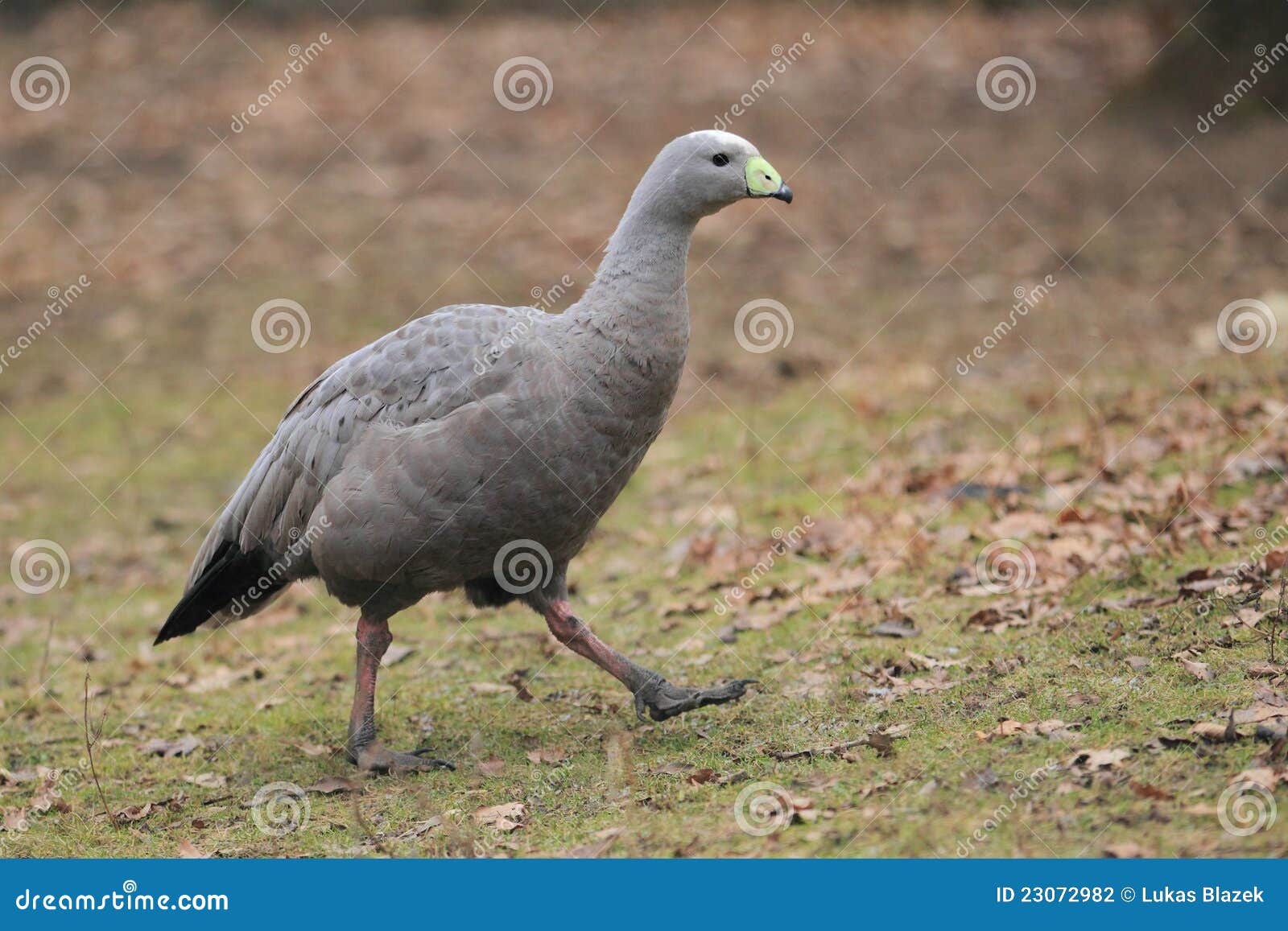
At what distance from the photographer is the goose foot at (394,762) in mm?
5859

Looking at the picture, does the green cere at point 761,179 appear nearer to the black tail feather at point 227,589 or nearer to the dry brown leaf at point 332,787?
the black tail feather at point 227,589

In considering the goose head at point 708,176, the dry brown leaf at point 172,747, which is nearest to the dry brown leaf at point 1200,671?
the goose head at point 708,176

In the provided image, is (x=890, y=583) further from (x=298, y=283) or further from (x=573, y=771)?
(x=298, y=283)

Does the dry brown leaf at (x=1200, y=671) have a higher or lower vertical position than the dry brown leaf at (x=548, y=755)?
higher

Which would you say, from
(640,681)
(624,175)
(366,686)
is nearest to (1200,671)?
(640,681)

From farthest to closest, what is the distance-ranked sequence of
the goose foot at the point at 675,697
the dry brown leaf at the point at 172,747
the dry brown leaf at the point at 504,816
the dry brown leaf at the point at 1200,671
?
the dry brown leaf at the point at 172,747 < the goose foot at the point at 675,697 < the dry brown leaf at the point at 1200,671 < the dry brown leaf at the point at 504,816

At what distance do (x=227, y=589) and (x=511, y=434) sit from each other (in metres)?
1.93

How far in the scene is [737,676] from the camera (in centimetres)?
650

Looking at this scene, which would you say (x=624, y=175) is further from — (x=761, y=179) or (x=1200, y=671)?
(x=1200, y=671)

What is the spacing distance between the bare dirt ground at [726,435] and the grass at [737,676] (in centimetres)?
3

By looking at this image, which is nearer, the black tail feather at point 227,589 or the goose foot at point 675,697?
the goose foot at point 675,697

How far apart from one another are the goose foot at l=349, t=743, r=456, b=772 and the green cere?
2784mm

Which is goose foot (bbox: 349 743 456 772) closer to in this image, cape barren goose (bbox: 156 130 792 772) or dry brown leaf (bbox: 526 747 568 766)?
cape barren goose (bbox: 156 130 792 772)

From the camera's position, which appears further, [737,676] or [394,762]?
[737,676]
